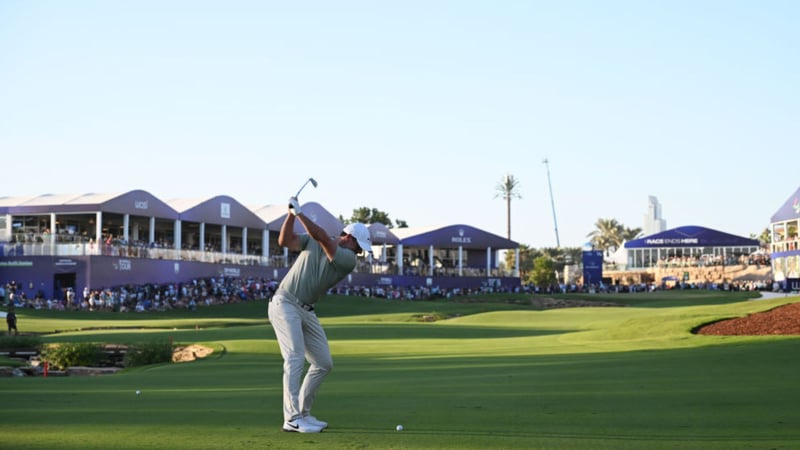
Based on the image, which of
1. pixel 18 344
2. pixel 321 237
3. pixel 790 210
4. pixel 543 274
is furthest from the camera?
pixel 543 274

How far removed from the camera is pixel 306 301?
31.4 ft

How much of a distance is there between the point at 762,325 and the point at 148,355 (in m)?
15.2

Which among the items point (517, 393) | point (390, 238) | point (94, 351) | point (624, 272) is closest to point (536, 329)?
point (94, 351)

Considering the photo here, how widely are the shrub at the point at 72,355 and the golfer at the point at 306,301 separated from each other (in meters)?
14.7

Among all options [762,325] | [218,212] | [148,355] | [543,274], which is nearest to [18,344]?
[148,355]

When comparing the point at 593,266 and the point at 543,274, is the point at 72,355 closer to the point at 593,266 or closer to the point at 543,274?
the point at 593,266

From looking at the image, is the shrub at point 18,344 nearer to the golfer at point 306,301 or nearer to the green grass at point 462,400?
the green grass at point 462,400

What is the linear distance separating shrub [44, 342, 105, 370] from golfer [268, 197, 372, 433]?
581 inches

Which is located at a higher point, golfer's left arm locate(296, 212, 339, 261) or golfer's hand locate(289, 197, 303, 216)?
golfer's hand locate(289, 197, 303, 216)

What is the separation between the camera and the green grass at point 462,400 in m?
8.41

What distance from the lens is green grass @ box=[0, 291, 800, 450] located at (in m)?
8.41

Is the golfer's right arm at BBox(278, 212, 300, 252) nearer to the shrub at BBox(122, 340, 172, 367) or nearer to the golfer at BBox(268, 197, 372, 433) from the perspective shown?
the golfer at BBox(268, 197, 372, 433)

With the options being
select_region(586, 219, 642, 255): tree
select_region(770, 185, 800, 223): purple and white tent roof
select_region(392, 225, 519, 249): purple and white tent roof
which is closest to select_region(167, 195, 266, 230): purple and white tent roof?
select_region(392, 225, 519, 249): purple and white tent roof

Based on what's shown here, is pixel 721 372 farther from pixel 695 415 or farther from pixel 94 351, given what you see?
pixel 94 351
